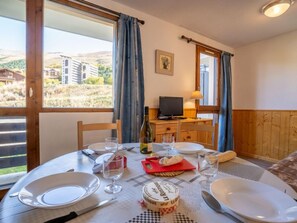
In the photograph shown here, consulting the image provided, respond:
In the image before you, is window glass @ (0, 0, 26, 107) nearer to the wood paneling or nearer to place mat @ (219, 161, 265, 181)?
place mat @ (219, 161, 265, 181)

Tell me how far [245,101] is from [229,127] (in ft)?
2.45

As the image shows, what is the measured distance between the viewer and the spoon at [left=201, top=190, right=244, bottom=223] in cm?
51

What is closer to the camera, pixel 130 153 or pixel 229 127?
pixel 130 153

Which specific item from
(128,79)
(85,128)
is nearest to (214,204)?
(85,128)

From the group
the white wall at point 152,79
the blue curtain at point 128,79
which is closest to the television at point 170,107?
the white wall at point 152,79

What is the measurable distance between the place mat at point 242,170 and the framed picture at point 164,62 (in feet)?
7.01

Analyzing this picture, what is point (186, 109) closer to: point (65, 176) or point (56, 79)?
point (56, 79)

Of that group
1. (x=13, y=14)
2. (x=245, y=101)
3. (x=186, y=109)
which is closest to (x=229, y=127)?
(x=245, y=101)

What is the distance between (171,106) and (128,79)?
3.01 ft

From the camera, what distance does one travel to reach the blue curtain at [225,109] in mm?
3689

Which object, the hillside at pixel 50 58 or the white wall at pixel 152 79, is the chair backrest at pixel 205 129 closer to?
the white wall at pixel 152 79

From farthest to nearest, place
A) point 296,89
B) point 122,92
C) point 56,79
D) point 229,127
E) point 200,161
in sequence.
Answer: point 229,127 → point 296,89 → point 122,92 → point 56,79 → point 200,161

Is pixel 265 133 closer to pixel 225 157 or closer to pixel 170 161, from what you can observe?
pixel 225 157

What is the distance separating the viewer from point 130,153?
3.74 feet
